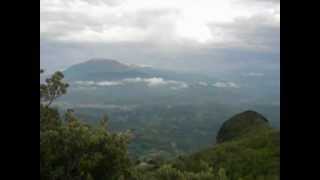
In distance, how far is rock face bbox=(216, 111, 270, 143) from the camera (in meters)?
6.36

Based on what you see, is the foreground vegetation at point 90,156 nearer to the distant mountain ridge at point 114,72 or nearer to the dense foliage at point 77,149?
the dense foliage at point 77,149

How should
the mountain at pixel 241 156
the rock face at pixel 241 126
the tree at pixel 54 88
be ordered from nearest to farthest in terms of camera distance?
the tree at pixel 54 88 < the mountain at pixel 241 156 < the rock face at pixel 241 126

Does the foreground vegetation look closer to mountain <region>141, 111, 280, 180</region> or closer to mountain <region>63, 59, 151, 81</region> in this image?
mountain <region>141, 111, 280, 180</region>

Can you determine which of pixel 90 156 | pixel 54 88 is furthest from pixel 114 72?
pixel 90 156

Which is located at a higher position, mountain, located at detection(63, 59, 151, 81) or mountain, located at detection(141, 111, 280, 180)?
mountain, located at detection(63, 59, 151, 81)

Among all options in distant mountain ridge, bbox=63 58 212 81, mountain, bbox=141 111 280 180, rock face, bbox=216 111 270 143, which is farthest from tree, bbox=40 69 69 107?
rock face, bbox=216 111 270 143

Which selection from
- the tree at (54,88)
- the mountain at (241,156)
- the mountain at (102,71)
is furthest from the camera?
the mountain at (241,156)

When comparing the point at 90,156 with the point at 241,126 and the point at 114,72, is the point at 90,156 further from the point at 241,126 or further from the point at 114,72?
the point at 241,126

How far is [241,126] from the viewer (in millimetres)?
7199

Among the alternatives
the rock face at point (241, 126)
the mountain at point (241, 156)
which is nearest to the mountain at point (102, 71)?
the mountain at point (241, 156)

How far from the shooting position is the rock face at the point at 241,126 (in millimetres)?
6359
